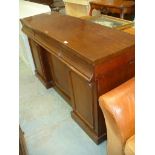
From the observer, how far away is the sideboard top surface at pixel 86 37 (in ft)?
4.21

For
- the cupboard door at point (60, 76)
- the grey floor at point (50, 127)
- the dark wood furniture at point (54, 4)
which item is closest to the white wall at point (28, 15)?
the grey floor at point (50, 127)

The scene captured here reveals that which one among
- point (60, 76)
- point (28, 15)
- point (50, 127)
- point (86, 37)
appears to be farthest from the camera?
point (28, 15)

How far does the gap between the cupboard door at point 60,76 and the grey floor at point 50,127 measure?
0.16 m

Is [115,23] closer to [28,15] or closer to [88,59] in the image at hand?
[88,59]

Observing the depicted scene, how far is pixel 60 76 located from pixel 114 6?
1697 millimetres

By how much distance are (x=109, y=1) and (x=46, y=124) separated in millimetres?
2369

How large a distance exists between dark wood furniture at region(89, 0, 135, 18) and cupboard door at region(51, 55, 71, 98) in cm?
156

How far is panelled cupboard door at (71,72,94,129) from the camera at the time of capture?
146 centimetres

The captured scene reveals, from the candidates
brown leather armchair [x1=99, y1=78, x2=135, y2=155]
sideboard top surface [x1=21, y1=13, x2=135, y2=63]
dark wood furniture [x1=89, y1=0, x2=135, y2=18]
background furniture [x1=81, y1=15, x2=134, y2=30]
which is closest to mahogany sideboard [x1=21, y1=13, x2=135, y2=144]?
sideboard top surface [x1=21, y1=13, x2=135, y2=63]

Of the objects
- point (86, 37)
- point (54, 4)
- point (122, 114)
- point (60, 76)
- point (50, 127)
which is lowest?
point (50, 127)

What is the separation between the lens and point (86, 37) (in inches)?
59.1

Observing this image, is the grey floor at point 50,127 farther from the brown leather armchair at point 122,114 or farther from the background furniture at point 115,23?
the background furniture at point 115,23

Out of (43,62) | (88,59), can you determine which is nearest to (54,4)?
(43,62)
